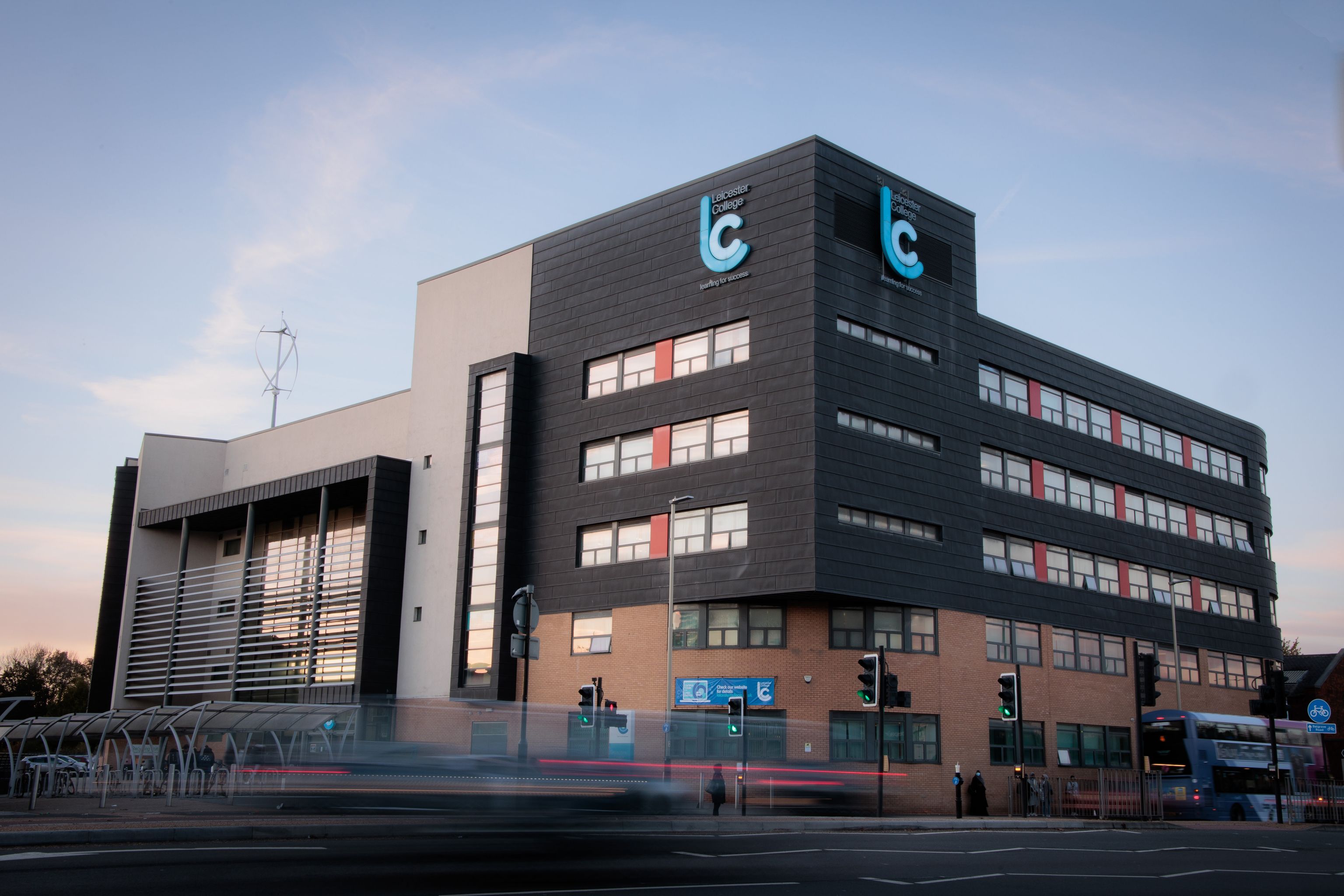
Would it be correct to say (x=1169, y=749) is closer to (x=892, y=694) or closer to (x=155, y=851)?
(x=892, y=694)

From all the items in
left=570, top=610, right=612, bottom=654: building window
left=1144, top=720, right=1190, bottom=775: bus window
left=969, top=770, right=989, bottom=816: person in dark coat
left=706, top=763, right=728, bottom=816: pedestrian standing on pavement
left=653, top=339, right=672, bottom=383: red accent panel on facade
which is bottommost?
left=969, top=770, right=989, bottom=816: person in dark coat

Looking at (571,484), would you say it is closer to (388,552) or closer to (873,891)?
(388,552)

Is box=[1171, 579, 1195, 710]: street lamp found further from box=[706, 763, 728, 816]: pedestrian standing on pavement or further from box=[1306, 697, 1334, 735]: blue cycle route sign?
box=[706, 763, 728, 816]: pedestrian standing on pavement

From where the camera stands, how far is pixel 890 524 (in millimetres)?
42156

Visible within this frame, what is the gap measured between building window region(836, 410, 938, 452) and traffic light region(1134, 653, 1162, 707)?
491 inches

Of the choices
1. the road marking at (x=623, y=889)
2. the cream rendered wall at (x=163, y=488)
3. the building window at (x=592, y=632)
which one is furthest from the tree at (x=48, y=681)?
the road marking at (x=623, y=889)

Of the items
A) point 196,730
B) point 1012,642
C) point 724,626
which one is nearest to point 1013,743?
point 1012,642

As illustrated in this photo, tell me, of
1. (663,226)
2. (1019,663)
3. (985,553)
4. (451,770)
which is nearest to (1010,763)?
(1019,663)

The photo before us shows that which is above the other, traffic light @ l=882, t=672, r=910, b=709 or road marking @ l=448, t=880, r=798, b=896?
traffic light @ l=882, t=672, r=910, b=709

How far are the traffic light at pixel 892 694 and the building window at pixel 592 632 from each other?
15.9 m

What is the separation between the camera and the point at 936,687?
42281 mm

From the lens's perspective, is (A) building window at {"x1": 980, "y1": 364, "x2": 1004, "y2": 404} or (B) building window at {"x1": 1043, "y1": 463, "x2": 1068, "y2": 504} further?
(B) building window at {"x1": 1043, "y1": 463, "x2": 1068, "y2": 504}

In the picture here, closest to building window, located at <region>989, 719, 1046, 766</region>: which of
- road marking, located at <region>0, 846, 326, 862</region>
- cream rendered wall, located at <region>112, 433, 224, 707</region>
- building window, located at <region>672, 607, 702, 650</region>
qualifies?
building window, located at <region>672, 607, 702, 650</region>

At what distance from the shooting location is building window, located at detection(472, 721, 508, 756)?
2377 centimetres
